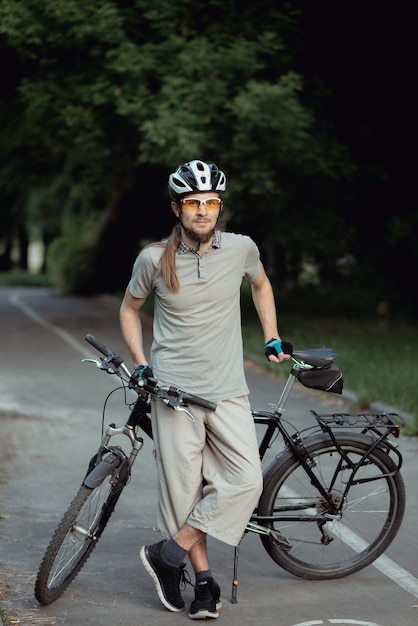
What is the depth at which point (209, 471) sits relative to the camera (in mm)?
4953

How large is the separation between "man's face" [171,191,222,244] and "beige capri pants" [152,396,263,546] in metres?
0.77

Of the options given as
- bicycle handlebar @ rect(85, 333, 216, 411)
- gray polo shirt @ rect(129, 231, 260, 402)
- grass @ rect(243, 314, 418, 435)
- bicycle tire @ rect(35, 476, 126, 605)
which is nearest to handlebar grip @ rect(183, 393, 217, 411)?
bicycle handlebar @ rect(85, 333, 216, 411)

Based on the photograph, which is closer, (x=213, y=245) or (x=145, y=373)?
(x=145, y=373)

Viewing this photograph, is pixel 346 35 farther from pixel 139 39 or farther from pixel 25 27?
pixel 25 27

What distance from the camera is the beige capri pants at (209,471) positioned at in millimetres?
4883

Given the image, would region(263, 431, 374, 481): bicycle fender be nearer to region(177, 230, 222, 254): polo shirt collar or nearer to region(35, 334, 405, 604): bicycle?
region(35, 334, 405, 604): bicycle

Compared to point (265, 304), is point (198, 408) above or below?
below

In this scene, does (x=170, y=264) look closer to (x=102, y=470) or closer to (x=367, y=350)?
(x=102, y=470)

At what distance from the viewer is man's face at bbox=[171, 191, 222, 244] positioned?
493cm

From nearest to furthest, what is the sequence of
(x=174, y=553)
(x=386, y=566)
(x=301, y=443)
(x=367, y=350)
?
(x=174, y=553)
(x=301, y=443)
(x=386, y=566)
(x=367, y=350)

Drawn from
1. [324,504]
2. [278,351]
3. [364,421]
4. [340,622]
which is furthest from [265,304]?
[340,622]

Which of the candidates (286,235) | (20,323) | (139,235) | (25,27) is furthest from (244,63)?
(139,235)

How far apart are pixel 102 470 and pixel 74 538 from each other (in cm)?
34

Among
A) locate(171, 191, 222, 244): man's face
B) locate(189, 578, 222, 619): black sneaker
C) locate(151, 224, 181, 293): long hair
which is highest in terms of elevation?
locate(171, 191, 222, 244): man's face
